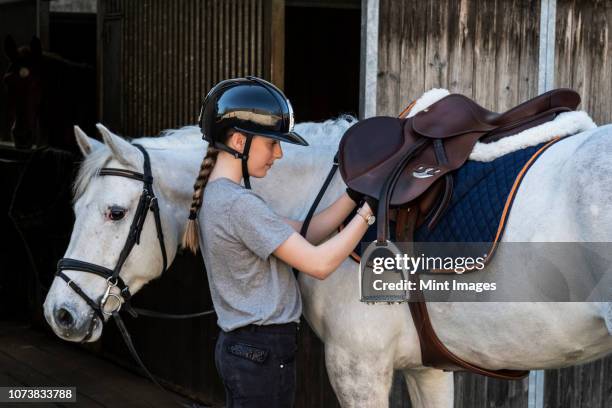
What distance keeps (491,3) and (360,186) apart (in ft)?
6.58

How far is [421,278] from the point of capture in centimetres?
257

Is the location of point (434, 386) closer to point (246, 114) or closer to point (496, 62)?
point (246, 114)

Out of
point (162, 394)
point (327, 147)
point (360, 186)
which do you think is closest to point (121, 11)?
point (162, 394)

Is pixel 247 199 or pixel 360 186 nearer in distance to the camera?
pixel 247 199

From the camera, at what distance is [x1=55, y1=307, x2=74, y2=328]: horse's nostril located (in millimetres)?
2703

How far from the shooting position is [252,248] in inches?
94.4

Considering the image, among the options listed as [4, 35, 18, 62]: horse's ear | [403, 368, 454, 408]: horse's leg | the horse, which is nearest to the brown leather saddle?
[403, 368, 454, 408]: horse's leg

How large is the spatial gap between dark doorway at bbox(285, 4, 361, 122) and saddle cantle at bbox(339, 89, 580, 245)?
19.0 feet

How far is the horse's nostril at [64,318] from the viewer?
8.87 feet

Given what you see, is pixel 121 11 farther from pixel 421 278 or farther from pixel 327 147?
pixel 421 278

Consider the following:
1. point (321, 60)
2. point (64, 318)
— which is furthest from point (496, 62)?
point (321, 60)

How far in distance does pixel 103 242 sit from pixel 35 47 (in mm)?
4284

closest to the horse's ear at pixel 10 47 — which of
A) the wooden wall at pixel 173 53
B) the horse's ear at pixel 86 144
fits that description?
the wooden wall at pixel 173 53

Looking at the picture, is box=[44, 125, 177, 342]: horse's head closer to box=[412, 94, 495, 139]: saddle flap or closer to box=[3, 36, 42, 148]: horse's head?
box=[412, 94, 495, 139]: saddle flap
